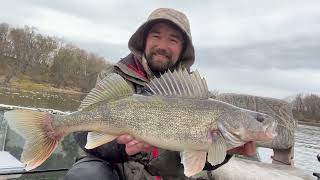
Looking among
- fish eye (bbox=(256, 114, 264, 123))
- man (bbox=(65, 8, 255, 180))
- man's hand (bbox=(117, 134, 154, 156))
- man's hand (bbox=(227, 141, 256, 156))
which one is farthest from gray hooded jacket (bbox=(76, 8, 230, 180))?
fish eye (bbox=(256, 114, 264, 123))

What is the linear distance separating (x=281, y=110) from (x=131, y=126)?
3.54m

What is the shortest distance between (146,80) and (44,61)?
6698 centimetres

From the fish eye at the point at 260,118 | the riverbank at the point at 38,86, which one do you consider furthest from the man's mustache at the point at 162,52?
the riverbank at the point at 38,86

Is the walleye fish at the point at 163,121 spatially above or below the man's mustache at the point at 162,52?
below

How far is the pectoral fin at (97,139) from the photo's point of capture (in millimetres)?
3265

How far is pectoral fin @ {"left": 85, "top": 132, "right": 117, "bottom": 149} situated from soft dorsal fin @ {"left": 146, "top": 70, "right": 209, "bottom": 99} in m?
0.48

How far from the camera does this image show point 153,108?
10.3ft

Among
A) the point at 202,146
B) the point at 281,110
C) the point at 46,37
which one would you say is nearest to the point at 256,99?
the point at 281,110

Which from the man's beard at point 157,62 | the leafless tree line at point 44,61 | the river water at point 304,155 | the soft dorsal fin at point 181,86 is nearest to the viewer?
the soft dorsal fin at point 181,86

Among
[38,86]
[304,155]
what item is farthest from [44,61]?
[304,155]

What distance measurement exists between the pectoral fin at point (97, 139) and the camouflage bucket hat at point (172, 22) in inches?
68.2

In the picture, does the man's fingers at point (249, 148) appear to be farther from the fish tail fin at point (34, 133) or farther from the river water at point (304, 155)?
the river water at point (304, 155)

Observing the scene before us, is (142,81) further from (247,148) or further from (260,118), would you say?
(260,118)

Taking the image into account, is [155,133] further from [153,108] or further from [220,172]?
[220,172]
